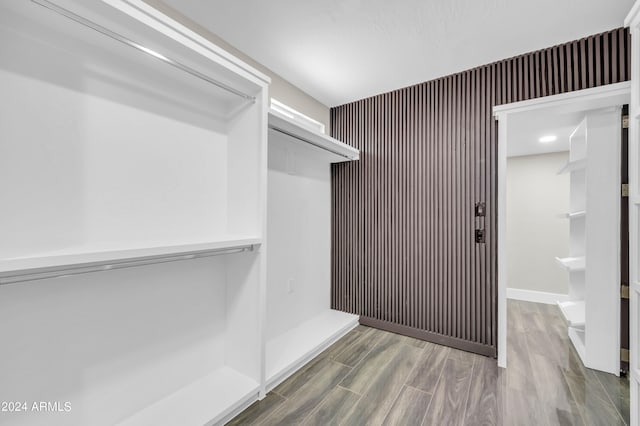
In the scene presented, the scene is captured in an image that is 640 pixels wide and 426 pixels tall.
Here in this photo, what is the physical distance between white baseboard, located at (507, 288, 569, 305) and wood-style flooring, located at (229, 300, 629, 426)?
150 cm

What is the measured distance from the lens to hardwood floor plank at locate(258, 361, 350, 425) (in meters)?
1.67

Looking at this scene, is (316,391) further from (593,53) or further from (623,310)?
(593,53)

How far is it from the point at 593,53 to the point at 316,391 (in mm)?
3265

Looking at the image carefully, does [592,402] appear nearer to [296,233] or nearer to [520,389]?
[520,389]

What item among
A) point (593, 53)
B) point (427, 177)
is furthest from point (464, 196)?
point (593, 53)

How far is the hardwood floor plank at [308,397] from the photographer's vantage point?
167cm

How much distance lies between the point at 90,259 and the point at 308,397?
1577 mm

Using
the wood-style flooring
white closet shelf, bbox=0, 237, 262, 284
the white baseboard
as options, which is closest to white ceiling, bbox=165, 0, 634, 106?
white closet shelf, bbox=0, 237, 262, 284

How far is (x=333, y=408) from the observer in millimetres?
1762

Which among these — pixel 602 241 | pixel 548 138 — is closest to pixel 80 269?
pixel 602 241

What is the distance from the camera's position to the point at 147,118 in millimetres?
1599

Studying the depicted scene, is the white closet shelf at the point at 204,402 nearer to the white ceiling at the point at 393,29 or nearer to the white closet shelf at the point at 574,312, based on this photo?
the white ceiling at the point at 393,29

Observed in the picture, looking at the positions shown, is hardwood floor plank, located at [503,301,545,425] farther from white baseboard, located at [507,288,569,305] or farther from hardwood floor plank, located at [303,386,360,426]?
white baseboard, located at [507,288,569,305]

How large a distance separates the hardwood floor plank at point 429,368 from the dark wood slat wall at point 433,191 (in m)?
0.18
